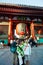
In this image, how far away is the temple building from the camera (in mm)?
16047

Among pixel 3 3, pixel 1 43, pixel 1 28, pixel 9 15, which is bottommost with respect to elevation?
pixel 1 43

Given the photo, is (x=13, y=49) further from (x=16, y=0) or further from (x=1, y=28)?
(x=16, y=0)

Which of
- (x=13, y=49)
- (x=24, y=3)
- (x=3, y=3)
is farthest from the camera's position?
(x=24, y=3)

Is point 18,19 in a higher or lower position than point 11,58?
higher

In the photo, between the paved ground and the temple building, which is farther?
the temple building

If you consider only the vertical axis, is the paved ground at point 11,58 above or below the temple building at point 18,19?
below

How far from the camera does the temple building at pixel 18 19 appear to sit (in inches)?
632

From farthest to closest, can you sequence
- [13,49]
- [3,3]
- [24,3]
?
[24,3] < [3,3] < [13,49]

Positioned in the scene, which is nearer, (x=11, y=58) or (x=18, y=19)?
(x=11, y=58)

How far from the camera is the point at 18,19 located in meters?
16.8

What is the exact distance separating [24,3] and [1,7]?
2.35 metres

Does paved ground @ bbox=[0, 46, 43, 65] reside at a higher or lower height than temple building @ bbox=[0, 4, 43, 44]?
lower

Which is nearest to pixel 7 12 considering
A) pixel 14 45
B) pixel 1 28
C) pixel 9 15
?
pixel 9 15

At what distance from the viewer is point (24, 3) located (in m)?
16.8
